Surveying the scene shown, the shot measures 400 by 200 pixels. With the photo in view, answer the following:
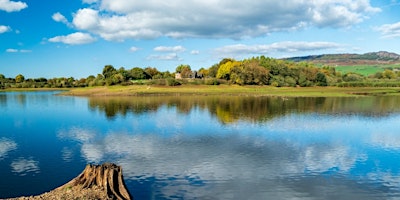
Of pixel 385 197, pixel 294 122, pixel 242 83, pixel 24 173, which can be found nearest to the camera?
pixel 385 197

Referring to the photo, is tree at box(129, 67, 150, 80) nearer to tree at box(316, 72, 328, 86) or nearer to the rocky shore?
tree at box(316, 72, 328, 86)

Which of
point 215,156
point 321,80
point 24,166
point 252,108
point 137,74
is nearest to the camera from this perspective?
point 24,166

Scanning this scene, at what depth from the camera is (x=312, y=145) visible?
3250 cm

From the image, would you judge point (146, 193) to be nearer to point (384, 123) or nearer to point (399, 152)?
point (399, 152)

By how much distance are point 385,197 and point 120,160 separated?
18996mm

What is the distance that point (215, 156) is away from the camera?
27.8 m

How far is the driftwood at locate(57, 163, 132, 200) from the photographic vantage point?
54.0 feet

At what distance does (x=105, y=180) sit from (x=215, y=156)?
42.2 feet

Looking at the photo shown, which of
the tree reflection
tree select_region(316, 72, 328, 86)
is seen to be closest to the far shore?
tree select_region(316, 72, 328, 86)

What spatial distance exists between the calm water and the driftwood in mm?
2401

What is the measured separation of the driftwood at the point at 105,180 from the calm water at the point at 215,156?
240cm

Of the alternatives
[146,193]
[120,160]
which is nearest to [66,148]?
[120,160]

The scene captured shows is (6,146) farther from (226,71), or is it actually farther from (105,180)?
(226,71)

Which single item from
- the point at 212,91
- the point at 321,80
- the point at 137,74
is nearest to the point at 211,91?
the point at 212,91
